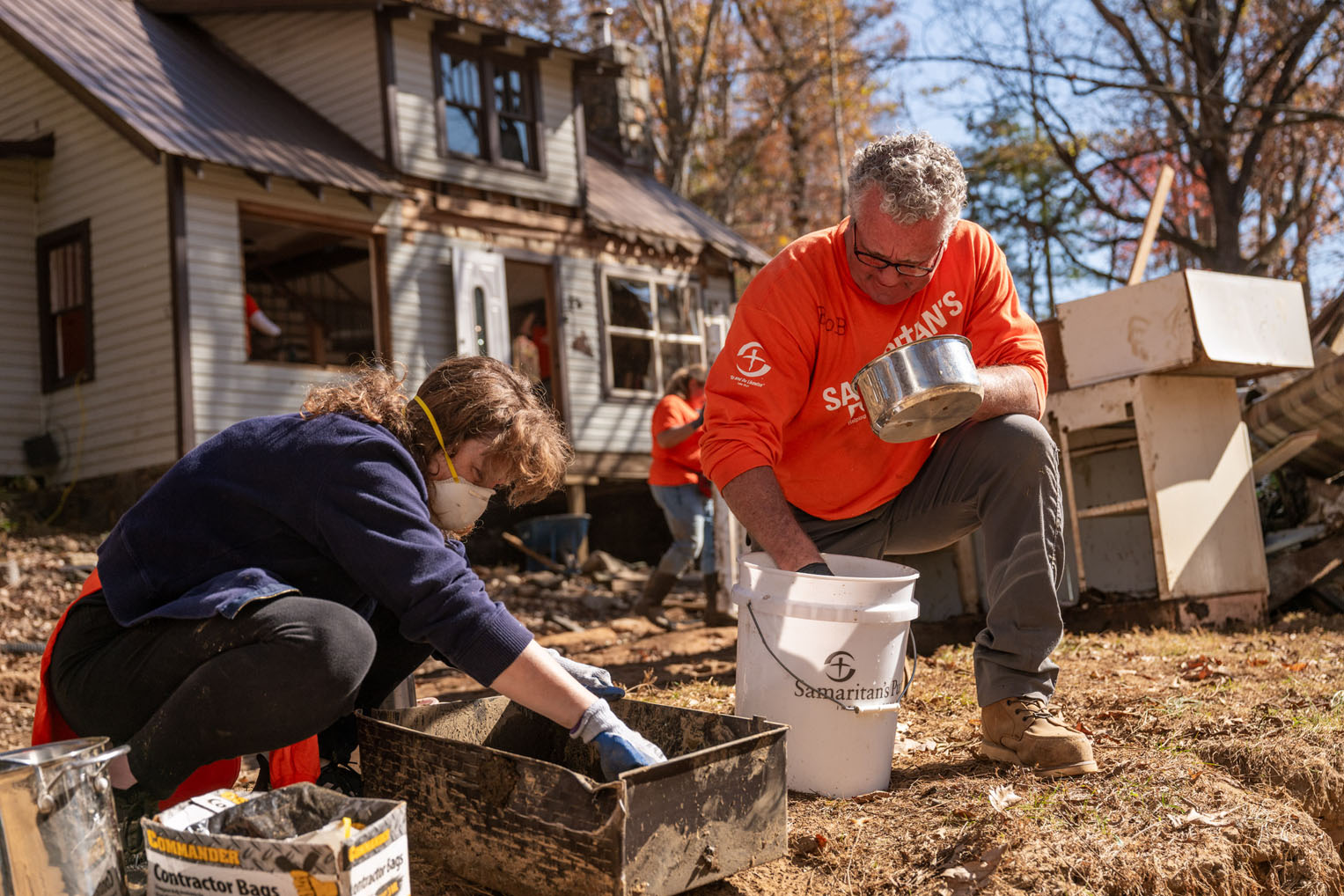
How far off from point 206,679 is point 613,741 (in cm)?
89

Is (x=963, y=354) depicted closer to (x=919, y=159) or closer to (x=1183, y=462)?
(x=919, y=159)

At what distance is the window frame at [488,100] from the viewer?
1343cm

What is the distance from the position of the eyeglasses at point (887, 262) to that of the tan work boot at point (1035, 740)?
4.24ft

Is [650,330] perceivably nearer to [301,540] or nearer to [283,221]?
[283,221]

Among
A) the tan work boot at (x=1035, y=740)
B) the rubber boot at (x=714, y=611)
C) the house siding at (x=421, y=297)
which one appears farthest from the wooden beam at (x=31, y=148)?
the tan work boot at (x=1035, y=740)

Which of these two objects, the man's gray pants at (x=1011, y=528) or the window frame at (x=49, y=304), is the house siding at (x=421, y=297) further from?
the man's gray pants at (x=1011, y=528)

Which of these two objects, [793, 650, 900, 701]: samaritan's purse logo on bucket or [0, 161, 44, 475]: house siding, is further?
[0, 161, 44, 475]: house siding

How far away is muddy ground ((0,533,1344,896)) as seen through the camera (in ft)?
8.79

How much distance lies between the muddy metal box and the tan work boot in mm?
958

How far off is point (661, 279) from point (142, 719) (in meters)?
13.4

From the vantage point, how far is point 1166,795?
305 centimetres

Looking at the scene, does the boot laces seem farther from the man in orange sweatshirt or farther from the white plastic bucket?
the white plastic bucket

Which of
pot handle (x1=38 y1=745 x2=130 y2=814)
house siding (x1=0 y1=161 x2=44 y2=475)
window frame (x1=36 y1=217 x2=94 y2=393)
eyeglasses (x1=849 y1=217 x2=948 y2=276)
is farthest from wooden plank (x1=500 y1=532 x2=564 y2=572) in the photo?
pot handle (x1=38 y1=745 x2=130 y2=814)

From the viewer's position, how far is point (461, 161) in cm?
1359
